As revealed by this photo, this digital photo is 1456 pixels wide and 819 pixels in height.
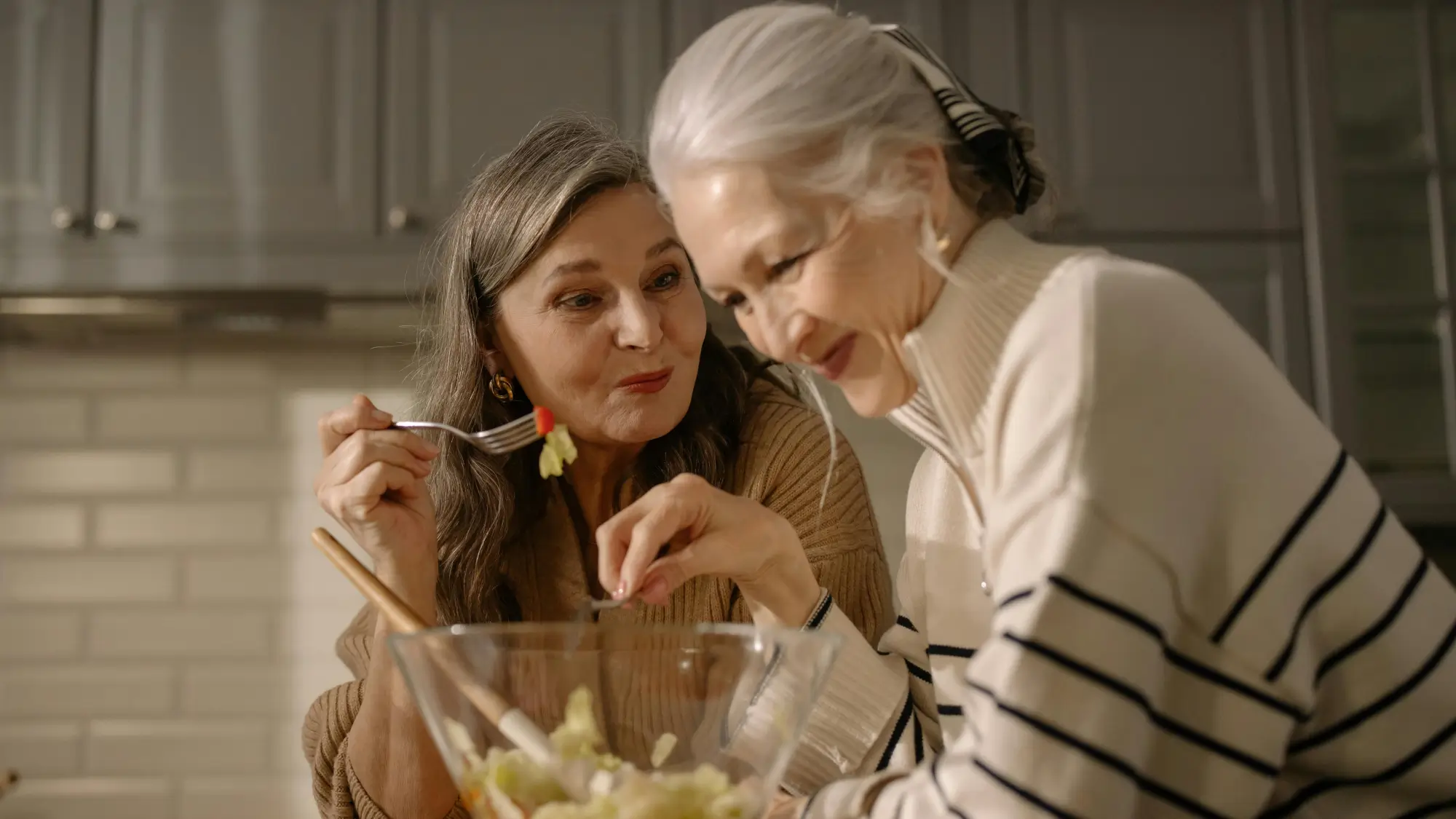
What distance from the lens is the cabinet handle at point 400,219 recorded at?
2.28 metres

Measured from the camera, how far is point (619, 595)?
3.40 feet

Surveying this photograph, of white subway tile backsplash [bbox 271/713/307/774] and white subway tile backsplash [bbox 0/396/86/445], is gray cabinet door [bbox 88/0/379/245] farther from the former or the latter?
white subway tile backsplash [bbox 271/713/307/774]

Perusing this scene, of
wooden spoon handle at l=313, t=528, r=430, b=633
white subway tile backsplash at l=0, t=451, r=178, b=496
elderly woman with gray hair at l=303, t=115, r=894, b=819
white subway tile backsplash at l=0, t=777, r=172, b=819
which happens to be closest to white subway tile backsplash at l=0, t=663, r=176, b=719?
white subway tile backsplash at l=0, t=777, r=172, b=819

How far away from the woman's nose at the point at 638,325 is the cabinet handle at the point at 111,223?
4.01 ft

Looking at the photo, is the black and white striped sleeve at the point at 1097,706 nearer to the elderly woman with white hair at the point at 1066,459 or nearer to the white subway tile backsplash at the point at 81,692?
the elderly woman with white hair at the point at 1066,459

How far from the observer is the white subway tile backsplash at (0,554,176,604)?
2.51 m

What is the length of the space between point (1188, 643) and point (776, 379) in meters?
1.06

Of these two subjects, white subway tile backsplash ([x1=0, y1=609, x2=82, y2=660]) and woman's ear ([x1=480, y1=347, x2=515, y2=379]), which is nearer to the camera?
woman's ear ([x1=480, y1=347, x2=515, y2=379])

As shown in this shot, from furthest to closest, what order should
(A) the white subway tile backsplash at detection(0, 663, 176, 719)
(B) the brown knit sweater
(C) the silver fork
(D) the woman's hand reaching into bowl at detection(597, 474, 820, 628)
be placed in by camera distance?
(A) the white subway tile backsplash at detection(0, 663, 176, 719) → (B) the brown knit sweater → (C) the silver fork → (D) the woman's hand reaching into bowl at detection(597, 474, 820, 628)

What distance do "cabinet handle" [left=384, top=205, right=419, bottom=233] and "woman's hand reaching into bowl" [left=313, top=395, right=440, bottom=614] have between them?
0.93 metres

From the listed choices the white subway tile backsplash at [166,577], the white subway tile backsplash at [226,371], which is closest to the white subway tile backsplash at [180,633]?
the white subway tile backsplash at [166,577]

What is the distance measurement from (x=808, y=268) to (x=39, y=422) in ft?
7.08

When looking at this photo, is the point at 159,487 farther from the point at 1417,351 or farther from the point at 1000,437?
the point at 1417,351

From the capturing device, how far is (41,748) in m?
2.46
